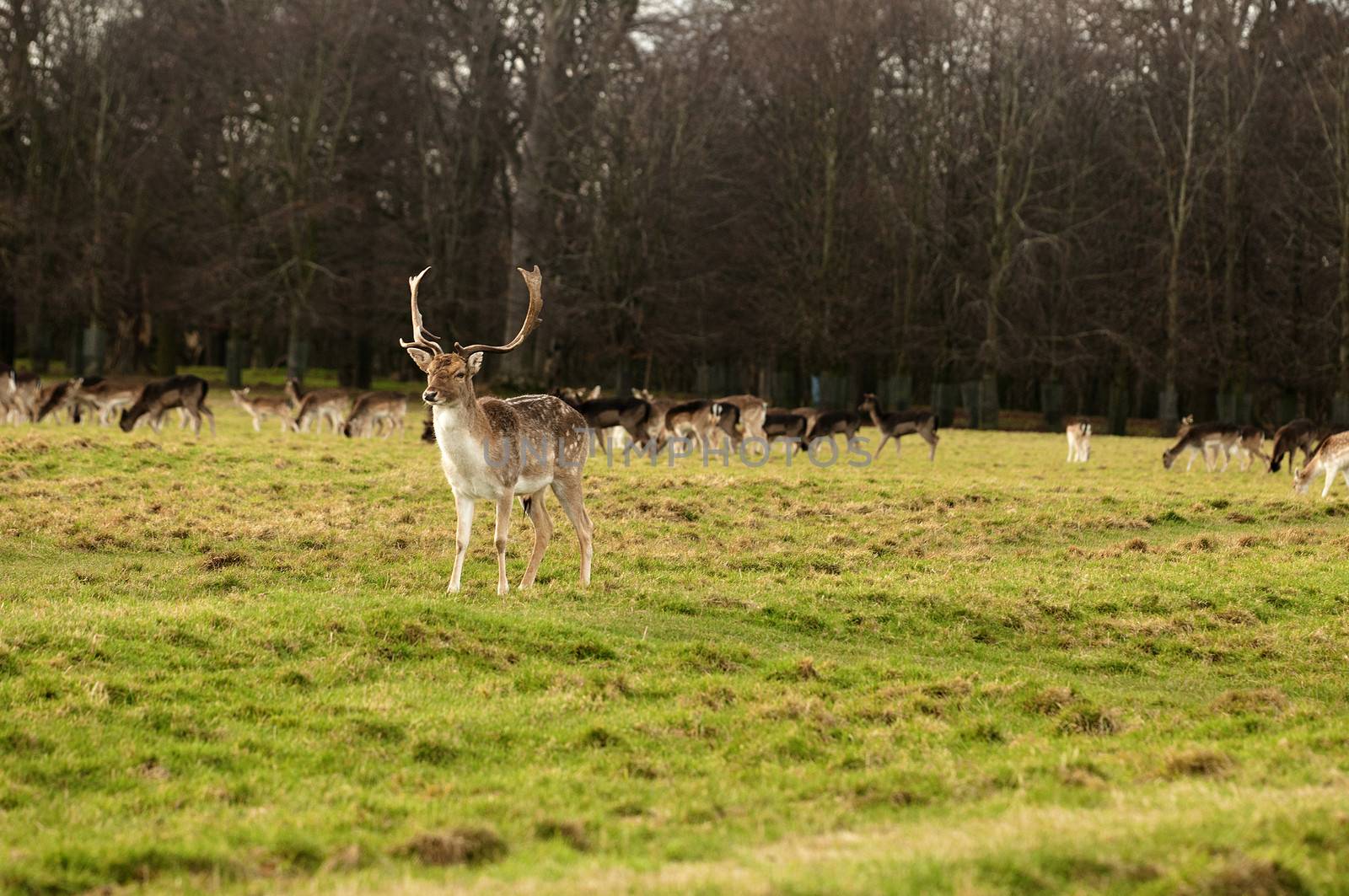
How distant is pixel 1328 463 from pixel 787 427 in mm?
9657

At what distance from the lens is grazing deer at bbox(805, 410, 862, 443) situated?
2667 centimetres

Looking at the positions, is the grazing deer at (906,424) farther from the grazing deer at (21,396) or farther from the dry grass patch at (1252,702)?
the dry grass patch at (1252,702)

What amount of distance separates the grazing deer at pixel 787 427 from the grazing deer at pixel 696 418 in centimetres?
117

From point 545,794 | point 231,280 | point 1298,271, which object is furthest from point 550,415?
point 1298,271

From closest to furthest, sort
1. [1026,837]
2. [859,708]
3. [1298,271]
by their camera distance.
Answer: [1026,837] → [859,708] → [1298,271]

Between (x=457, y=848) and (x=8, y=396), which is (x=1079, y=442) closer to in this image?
(x=8, y=396)

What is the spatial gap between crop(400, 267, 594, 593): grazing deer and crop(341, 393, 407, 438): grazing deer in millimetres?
16765

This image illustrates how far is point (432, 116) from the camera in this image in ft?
145

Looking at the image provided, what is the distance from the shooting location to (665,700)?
337 inches

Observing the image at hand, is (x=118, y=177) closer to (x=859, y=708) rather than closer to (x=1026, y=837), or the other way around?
(x=859, y=708)

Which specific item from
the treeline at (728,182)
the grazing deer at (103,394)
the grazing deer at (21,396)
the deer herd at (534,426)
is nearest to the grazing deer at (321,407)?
the deer herd at (534,426)

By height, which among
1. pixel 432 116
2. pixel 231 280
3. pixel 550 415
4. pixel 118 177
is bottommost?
pixel 550 415

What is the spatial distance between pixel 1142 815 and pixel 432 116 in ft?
134

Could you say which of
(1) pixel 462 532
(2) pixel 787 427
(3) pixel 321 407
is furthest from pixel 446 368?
(3) pixel 321 407
